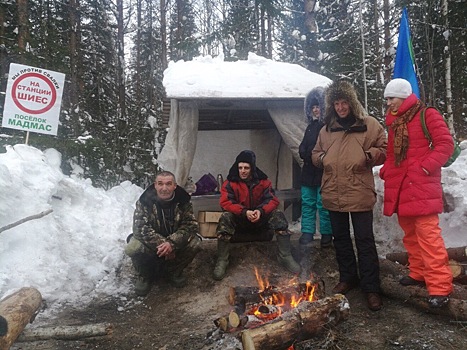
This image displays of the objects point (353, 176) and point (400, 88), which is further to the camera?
point (353, 176)

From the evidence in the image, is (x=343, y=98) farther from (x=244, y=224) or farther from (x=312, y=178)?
(x=244, y=224)

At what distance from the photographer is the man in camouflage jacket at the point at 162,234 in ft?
13.9

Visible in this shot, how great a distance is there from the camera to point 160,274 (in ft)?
15.3

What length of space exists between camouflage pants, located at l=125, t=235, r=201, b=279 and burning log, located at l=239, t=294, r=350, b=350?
1814 mm

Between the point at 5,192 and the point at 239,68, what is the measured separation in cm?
402

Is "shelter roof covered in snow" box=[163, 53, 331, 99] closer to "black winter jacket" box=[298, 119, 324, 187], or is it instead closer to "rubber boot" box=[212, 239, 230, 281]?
"black winter jacket" box=[298, 119, 324, 187]

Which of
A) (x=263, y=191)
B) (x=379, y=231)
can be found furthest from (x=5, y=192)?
(x=379, y=231)

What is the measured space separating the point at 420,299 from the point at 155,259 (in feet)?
9.09

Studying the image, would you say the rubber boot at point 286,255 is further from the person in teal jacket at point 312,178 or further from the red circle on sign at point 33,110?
the red circle on sign at point 33,110

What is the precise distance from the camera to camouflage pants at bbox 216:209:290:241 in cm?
463

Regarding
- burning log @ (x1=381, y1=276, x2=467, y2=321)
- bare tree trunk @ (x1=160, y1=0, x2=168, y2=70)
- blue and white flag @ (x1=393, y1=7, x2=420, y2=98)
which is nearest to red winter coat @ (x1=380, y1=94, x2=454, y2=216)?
burning log @ (x1=381, y1=276, x2=467, y2=321)

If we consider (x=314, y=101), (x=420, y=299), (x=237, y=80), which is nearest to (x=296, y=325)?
(x=420, y=299)

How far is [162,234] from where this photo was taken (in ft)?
14.6

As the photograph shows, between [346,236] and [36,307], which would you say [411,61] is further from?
[36,307]
